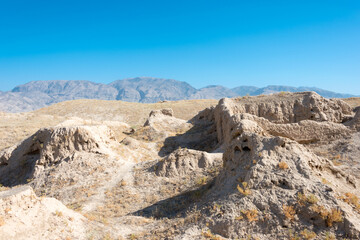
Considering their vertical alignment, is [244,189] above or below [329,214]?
above

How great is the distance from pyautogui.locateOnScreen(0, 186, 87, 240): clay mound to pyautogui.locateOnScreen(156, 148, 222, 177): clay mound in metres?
5.77

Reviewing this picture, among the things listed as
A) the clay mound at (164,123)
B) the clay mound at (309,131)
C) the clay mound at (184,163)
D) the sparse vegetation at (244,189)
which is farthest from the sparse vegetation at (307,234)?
the clay mound at (164,123)

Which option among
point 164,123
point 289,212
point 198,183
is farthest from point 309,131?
point 164,123

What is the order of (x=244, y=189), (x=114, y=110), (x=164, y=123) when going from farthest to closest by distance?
(x=114, y=110) → (x=164, y=123) → (x=244, y=189)

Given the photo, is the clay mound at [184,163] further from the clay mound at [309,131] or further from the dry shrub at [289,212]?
the dry shrub at [289,212]

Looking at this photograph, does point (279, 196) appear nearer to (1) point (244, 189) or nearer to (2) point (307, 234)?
(1) point (244, 189)

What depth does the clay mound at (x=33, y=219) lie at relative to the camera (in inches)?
289

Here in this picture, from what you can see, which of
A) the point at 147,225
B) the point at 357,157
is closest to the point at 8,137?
the point at 147,225

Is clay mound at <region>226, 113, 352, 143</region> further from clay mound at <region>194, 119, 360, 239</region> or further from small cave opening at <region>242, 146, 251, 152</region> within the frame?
clay mound at <region>194, 119, 360, 239</region>

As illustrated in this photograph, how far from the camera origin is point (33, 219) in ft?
25.6

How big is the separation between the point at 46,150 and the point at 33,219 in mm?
8867

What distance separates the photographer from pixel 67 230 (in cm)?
792

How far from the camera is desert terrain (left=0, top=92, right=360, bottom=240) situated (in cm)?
735

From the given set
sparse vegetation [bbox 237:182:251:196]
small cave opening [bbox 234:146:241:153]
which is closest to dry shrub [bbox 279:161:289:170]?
sparse vegetation [bbox 237:182:251:196]
